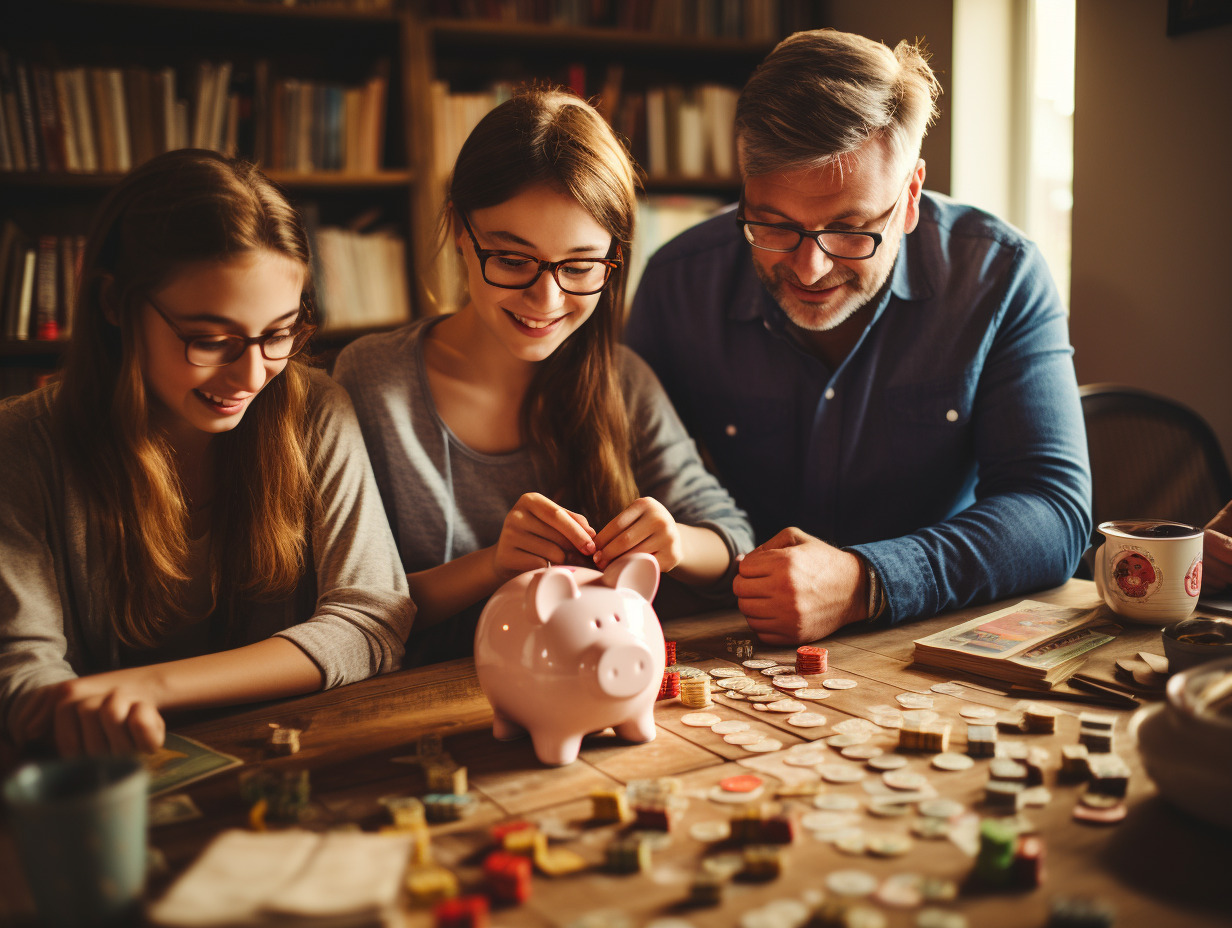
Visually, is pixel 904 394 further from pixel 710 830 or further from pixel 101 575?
pixel 101 575

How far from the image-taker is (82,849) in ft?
2.10

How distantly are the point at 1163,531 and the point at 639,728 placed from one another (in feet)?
2.74

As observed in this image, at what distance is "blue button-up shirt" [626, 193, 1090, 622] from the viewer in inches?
63.7

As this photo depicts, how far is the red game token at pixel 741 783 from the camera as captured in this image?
860 mm

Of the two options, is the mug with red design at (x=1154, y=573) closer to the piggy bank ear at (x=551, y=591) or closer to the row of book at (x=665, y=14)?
the piggy bank ear at (x=551, y=591)

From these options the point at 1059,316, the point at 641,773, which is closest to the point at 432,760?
the point at 641,773

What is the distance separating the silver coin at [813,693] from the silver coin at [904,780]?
21 centimetres

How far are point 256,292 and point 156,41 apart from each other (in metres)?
2.20

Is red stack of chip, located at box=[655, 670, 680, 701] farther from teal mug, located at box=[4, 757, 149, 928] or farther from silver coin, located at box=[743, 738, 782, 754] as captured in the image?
teal mug, located at box=[4, 757, 149, 928]

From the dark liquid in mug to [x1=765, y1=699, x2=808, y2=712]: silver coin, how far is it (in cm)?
57

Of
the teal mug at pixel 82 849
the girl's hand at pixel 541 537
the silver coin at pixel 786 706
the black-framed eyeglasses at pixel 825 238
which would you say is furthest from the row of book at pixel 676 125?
the teal mug at pixel 82 849

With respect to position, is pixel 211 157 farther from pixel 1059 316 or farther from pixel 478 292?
pixel 1059 316

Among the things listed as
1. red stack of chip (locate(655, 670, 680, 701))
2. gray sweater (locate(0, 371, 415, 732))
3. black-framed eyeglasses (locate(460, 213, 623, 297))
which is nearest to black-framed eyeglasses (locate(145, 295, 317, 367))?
gray sweater (locate(0, 371, 415, 732))

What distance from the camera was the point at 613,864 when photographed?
0.73 m
